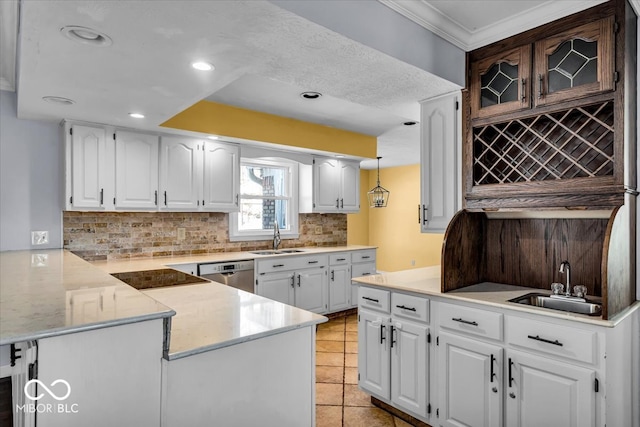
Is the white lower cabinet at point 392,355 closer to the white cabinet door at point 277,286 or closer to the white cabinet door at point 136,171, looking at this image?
the white cabinet door at point 277,286

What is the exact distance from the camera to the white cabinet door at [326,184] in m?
5.10

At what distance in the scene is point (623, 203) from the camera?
1.82 metres

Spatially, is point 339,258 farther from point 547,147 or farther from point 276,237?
point 547,147

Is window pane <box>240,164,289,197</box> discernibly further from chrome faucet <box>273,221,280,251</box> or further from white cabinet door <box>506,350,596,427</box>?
white cabinet door <box>506,350,596,427</box>

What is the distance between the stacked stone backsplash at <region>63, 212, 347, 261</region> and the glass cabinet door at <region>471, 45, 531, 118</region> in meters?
3.13

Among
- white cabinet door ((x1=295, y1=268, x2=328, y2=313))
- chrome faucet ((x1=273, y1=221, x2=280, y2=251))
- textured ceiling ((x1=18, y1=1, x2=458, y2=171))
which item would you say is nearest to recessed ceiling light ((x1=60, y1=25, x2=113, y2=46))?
textured ceiling ((x1=18, y1=1, x2=458, y2=171))

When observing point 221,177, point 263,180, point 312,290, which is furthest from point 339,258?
point 221,177

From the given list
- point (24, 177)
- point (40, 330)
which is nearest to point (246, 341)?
point (40, 330)

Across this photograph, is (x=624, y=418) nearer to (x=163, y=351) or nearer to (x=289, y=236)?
(x=163, y=351)

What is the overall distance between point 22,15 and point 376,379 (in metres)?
2.68

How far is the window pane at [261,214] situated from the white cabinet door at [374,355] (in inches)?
101

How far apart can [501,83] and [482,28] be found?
352 mm

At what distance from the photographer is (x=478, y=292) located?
229 centimetres

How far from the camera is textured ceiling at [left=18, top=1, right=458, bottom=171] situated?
4.94 ft
